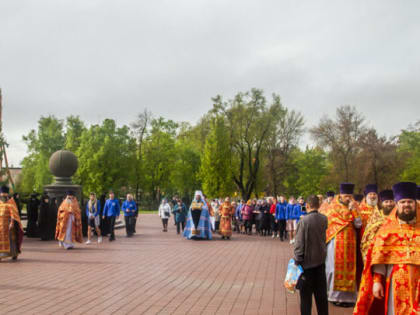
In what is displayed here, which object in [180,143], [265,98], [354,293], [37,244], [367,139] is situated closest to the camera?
[354,293]

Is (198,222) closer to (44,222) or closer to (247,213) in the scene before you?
(247,213)

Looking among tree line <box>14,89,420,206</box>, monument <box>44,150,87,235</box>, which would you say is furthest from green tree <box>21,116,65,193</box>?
monument <box>44,150,87,235</box>

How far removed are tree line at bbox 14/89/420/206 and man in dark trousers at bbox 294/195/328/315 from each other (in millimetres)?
36338

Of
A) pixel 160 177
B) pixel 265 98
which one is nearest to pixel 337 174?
pixel 265 98

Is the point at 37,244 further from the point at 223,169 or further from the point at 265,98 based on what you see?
the point at 265,98

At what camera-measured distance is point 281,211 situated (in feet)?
70.4

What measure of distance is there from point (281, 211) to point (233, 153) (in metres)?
27.8

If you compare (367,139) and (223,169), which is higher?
(367,139)

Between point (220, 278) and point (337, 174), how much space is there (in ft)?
119

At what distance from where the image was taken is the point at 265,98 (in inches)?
1880

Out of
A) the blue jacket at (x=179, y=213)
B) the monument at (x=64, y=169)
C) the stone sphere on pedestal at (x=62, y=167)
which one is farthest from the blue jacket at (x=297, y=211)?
the stone sphere on pedestal at (x=62, y=167)

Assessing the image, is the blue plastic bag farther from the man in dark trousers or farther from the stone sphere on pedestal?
the stone sphere on pedestal

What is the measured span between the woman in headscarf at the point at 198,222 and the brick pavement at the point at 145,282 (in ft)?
15.9

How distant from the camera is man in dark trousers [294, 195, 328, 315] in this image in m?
6.29
